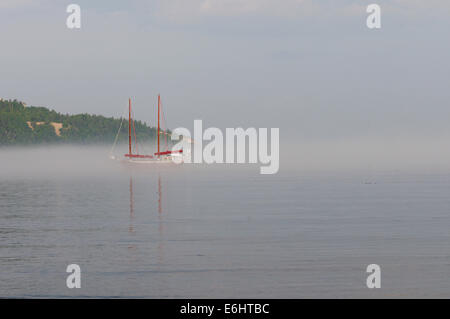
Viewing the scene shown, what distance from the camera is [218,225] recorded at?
1647 inches

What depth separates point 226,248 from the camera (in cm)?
3209

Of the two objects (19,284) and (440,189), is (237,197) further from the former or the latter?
(19,284)

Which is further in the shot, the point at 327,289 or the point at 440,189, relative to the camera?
the point at 440,189

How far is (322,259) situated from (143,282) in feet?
26.2

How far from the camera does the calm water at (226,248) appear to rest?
23.5 m

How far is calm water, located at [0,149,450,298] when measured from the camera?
77.0 ft

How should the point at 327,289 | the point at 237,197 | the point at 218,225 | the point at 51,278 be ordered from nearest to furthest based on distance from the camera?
the point at 327,289, the point at 51,278, the point at 218,225, the point at 237,197

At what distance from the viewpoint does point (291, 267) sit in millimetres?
26750

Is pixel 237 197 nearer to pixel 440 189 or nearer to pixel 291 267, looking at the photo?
pixel 440 189

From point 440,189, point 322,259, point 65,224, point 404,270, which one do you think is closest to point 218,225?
point 65,224

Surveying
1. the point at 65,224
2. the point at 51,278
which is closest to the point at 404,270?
the point at 51,278
